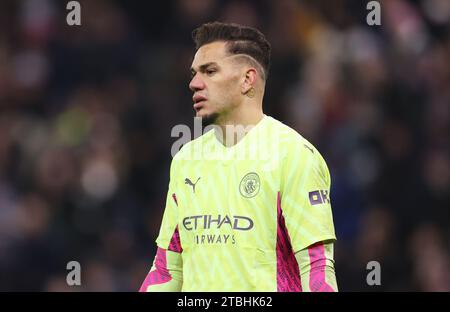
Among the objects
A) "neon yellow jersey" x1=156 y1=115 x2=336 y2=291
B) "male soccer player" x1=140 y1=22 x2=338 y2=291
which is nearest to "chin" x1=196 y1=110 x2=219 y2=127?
"male soccer player" x1=140 y1=22 x2=338 y2=291

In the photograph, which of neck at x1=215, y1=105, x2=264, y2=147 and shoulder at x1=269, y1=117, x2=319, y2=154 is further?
neck at x1=215, y1=105, x2=264, y2=147

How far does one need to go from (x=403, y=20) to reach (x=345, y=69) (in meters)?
1.11

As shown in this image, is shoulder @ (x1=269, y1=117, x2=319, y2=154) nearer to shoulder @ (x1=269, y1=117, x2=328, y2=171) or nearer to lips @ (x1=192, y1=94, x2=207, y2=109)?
shoulder @ (x1=269, y1=117, x2=328, y2=171)

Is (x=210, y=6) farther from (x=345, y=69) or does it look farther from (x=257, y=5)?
(x=345, y=69)

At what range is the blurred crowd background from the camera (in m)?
10.3

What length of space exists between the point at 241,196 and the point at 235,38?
2.70ft

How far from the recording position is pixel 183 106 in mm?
11305

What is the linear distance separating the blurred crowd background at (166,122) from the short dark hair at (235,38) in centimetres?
425

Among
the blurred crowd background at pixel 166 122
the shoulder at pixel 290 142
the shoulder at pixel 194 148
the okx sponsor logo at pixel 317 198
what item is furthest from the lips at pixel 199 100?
the blurred crowd background at pixel 166 122

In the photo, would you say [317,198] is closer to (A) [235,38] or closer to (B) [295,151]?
(B) [295,151]

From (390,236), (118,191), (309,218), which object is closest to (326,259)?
(309,218)

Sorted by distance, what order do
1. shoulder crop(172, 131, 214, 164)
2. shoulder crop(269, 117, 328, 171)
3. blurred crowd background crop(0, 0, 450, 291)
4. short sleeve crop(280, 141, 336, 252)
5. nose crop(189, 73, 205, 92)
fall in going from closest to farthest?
short sleeve crop(280, 141, 336, 252) → shoulder crop(269, 117, 328, 171) → nose crop(189, 73, 205, 92) → shoulder crop(172, 131, 214, 164) → blurred crowd background crop(0, 0, 450, 291)

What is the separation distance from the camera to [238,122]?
5.65m
